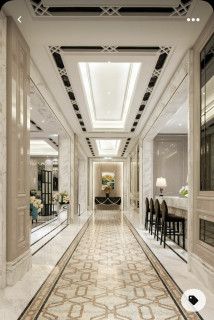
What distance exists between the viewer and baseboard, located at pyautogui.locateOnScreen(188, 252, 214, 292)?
3.58 metres

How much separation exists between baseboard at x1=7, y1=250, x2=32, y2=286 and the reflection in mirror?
7.84 ft

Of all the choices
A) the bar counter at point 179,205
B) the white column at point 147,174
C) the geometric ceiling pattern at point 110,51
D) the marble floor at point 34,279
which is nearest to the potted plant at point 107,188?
the white column at point 147,174

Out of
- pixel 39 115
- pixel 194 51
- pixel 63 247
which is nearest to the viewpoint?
pixel 194 51

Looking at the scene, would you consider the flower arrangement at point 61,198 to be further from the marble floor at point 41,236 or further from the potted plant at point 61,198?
the marble floor at point 41,236

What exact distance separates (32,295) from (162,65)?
3.76m

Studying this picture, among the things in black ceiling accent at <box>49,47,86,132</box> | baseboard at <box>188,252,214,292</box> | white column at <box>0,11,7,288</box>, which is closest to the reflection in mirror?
baseboard at <box>188,252,214,292</box>

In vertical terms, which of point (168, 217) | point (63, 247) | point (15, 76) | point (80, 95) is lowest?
point (63, 247)

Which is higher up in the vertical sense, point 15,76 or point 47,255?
point 15,76

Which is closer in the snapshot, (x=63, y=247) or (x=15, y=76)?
(x=15, y=76)

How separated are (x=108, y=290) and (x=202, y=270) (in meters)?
1.14

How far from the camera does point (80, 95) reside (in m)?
6.73

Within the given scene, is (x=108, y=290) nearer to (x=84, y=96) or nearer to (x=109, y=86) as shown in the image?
(x=84, y=96)

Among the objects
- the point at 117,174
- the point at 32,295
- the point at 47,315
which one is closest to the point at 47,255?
the point at 32,295

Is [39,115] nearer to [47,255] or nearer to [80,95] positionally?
[80,95]
